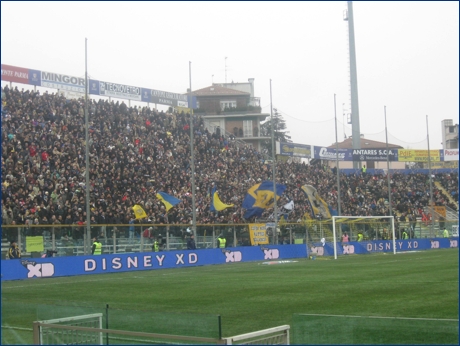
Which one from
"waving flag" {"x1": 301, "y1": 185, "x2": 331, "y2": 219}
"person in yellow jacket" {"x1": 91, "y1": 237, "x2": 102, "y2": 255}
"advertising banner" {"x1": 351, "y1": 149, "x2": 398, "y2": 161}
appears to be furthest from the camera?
Answer: "advertising banner" {"x1": 351, "y1": 149, "x2": 398, "y2": 161}

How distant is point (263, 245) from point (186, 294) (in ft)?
72.0

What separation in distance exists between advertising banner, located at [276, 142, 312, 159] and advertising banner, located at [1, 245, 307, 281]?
20.1 meters

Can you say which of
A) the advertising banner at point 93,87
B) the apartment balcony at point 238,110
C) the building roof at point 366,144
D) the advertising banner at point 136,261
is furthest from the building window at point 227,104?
the advertising banner at point 136,261

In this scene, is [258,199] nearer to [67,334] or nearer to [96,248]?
[96,248]

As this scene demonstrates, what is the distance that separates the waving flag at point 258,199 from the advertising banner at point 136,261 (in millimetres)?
3971

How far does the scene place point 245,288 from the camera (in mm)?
22328

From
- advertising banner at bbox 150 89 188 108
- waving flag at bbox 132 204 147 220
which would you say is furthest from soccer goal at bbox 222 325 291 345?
→ advertising banner at bbox 150 89 188 108

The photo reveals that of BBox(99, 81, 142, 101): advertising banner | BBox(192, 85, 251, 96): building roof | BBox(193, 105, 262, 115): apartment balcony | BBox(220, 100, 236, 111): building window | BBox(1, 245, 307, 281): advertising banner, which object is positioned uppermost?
BBox(192, 85, 251, 96): building roof

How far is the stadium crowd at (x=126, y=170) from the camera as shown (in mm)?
33844

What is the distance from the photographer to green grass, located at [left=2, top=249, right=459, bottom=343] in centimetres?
1546

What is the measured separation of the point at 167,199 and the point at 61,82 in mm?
12794

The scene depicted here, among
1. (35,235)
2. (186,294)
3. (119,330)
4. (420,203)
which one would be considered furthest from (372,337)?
(420,203)

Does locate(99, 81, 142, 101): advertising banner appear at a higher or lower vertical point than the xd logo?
higher

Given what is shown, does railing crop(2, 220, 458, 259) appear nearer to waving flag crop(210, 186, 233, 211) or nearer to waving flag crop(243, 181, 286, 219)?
waving flag crop(243, 181, 286, 219)
